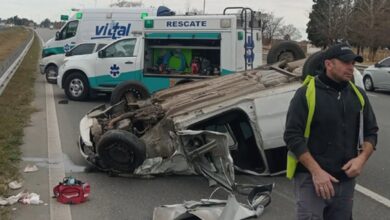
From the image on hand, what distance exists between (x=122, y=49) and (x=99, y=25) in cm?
744

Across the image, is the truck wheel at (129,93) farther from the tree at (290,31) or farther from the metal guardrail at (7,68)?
the tree at (290,31)

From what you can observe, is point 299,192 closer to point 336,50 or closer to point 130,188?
point 336,50

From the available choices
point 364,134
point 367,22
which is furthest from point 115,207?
point 367,22

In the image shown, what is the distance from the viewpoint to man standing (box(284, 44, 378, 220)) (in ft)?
11.7

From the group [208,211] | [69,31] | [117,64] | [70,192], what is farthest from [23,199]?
[69,31]

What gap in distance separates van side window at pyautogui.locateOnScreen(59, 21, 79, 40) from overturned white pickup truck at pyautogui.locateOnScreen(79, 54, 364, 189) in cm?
1553

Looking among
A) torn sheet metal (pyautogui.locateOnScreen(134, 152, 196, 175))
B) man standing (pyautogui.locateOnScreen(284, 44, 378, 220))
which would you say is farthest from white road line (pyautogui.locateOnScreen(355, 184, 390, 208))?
man standing (pyautogui.locateOnScreen(284, 44, 378, 220))

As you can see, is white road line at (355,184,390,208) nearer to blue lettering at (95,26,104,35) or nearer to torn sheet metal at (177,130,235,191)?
torn sheet metal at (177,130,235,191)

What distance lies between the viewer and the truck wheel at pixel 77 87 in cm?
1559

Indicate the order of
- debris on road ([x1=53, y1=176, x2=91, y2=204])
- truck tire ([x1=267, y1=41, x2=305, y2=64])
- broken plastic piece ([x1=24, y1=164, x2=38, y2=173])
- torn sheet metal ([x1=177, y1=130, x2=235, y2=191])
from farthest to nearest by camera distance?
truck tire ([x1=267, y1=41, x2=305, y2=64])
broken plastic piece ([x1=24, y1=164, x2=38, y2=173])
torn sheet metal ([x1=177, y1=130, x2=235, y2=191])
debris on road ([x1=53, y1=176, x2=91, y2=204])

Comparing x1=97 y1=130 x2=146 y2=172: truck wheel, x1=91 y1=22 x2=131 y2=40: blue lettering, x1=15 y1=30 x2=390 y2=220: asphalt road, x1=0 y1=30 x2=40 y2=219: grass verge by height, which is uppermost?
x1=91 y1=22 x2=131 y2=40: blue lettering

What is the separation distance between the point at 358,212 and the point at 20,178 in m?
3.88

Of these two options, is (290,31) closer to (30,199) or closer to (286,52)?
(286,52)

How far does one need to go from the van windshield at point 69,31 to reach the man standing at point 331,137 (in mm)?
19742
